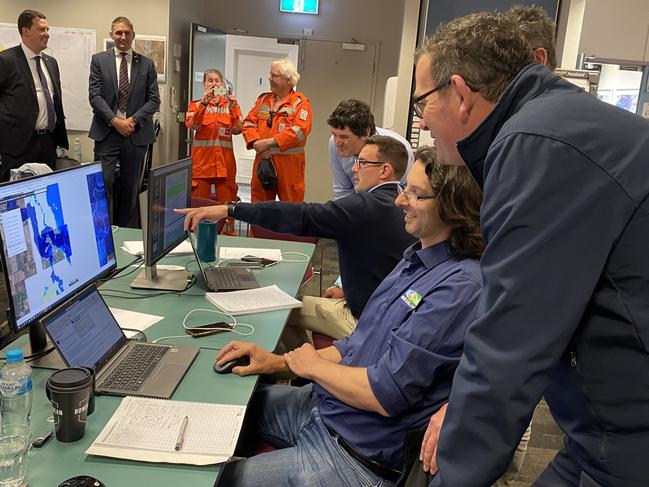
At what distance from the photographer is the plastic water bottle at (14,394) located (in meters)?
1.21

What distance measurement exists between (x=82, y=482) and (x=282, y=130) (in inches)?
159

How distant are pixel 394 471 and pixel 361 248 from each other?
105 cm

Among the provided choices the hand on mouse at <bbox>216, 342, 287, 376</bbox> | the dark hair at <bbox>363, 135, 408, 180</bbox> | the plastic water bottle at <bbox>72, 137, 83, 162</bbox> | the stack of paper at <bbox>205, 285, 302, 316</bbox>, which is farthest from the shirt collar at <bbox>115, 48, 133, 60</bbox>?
the hand on mouse at <bbox>216, 342, 287, 376</bbox>

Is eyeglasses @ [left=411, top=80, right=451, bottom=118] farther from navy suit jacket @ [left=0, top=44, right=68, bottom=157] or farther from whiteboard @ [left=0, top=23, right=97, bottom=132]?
whiteboard @ [left=0, top=23, right=97, bottom=132]

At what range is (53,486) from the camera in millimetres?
1059

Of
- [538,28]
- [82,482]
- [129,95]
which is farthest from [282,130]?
[82,482]

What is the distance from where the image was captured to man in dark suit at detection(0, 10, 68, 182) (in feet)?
14.8

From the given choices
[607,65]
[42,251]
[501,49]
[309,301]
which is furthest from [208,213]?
[607,65]

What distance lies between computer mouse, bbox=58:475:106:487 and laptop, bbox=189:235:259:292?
120 centimetres

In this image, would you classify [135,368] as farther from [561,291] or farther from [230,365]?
[561,291]

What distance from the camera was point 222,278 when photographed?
2.34m

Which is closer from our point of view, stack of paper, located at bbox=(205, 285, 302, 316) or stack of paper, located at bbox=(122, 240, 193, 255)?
stack of paper, located at bbox=(205, 285, 302, 316)

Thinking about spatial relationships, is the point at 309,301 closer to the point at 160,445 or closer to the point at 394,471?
the point at 394,471

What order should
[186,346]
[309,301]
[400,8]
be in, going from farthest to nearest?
[400,8] < [309,301] < [186,346]
